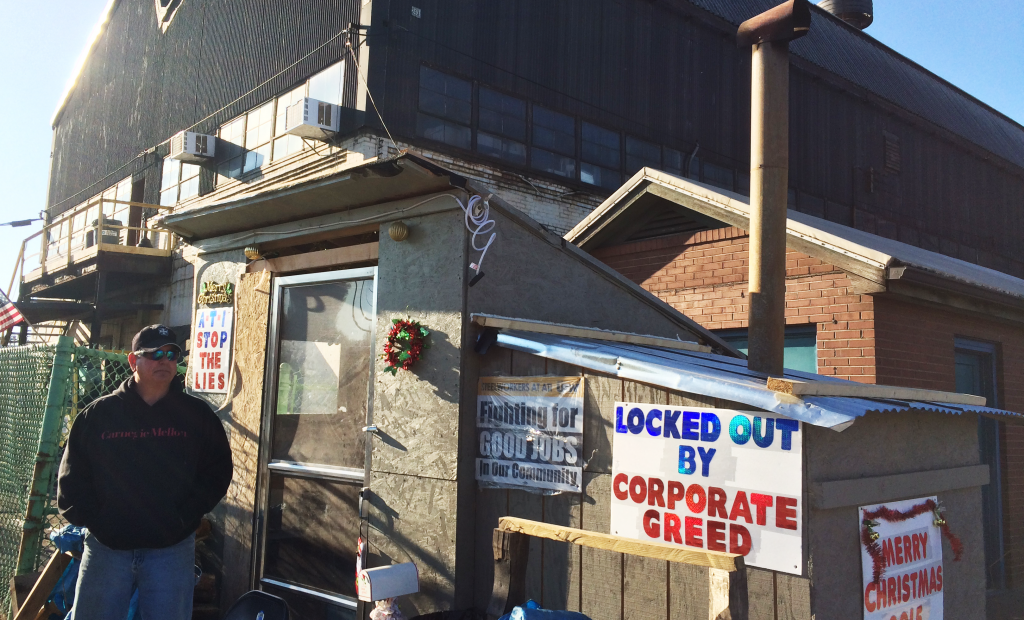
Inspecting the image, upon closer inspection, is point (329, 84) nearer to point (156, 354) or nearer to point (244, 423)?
point (244, 423)

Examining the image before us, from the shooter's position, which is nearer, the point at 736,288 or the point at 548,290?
the point at 548,290

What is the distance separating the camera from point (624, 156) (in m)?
16.0

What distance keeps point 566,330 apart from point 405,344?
1.00 m

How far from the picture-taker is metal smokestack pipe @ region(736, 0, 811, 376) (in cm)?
450

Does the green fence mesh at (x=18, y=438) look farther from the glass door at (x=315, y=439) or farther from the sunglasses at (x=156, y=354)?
the sunglasses at (x=156, y=354)

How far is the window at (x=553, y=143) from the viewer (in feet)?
48.6

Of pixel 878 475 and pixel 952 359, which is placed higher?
pixel 952 359

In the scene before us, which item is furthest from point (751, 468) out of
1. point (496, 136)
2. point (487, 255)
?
point (496, 136)

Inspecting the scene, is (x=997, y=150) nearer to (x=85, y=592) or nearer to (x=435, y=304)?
(x=435, y=304)

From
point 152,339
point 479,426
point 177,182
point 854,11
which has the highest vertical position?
point 854,11

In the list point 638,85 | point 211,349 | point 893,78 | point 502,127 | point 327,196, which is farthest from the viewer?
point 893,78

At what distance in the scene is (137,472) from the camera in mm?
3773

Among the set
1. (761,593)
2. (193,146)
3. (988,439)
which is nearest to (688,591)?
(761,593)

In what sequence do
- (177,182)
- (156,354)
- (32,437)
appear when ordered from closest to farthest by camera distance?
1. (156,354)
2. (32,437)
3. (177,182)
